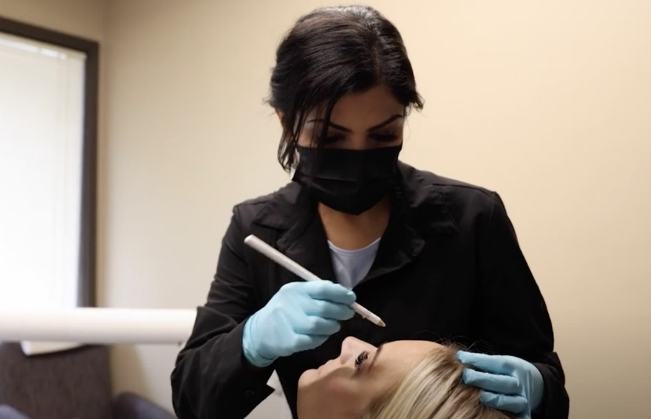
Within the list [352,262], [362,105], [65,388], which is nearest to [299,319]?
[352,262]

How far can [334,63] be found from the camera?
1001 millimetres

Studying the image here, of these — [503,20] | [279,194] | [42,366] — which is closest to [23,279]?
[42,366]

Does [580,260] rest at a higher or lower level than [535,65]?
lower

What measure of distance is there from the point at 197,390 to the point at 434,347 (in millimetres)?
430

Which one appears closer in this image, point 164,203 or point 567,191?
point 567,191

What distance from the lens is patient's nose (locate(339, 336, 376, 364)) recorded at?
1.10m

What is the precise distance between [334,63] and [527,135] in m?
0.98

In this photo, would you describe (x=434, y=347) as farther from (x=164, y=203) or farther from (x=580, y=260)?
(x=164, y=203)

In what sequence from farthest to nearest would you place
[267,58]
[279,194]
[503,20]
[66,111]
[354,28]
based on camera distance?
[66,111]
[267,58]
[503,20]
[279,194]
[354,28]

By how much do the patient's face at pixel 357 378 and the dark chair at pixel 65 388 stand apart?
6.91ft

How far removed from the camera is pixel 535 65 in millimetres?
1780

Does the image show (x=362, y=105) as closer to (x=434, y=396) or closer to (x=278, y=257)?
(x=278, y=257)

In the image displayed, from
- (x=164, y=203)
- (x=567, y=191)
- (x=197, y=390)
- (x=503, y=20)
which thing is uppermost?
(x=503, y=20)

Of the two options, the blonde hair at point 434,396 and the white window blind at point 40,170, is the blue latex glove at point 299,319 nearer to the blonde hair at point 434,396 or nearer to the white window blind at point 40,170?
the blonde hair at point 434,396
